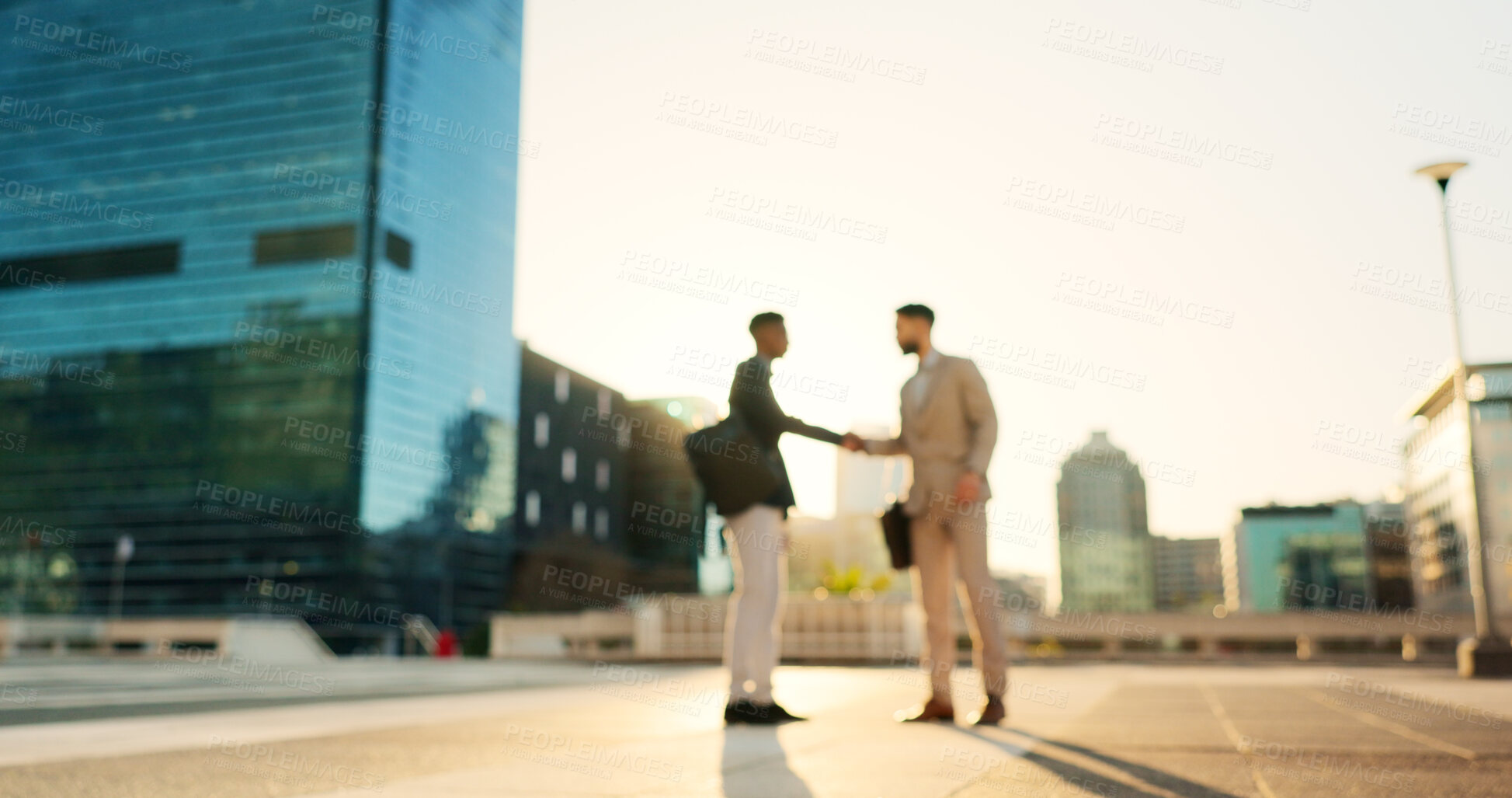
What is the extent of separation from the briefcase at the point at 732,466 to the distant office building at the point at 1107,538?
16015cm

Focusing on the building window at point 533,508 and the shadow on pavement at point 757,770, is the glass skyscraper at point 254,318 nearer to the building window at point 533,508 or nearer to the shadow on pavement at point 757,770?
the building window at point 533,508

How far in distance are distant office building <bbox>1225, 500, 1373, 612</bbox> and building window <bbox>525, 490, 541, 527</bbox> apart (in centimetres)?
8152

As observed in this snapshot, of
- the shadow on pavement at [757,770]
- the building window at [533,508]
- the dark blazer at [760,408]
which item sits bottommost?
the shadow on pavement at [757,770]

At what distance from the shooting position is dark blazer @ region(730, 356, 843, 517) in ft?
15.3

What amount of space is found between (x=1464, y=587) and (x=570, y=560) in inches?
2920

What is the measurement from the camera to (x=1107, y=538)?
15912cm

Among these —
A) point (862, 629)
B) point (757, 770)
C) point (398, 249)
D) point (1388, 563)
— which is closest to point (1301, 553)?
point (1388, 563)

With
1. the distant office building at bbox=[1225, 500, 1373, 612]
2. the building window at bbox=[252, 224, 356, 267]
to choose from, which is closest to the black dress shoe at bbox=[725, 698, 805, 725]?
the building window at bbox=[252, 224, 356, 267]

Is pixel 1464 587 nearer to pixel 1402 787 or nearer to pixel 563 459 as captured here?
pixel 563 459

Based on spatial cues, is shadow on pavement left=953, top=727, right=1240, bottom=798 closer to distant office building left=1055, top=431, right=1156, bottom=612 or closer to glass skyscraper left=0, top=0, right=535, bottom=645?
glass skyscraper left=0, top=0, right=535, bottom=645

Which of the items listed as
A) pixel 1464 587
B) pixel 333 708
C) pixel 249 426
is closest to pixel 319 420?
pixel 249 426

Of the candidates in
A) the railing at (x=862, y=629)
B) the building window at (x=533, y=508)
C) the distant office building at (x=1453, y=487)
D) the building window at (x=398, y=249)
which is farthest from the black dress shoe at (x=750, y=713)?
the building window at (x=533, y=508)

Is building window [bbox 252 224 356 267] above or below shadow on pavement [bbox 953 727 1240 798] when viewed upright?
above

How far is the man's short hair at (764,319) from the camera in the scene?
4762 millimetres
